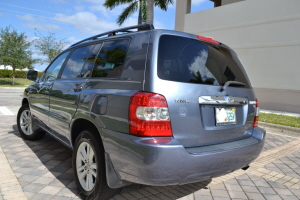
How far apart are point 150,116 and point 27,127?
12.2 ft

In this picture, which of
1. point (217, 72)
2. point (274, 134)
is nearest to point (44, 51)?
point (274, 134)

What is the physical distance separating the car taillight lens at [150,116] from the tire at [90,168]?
546mm

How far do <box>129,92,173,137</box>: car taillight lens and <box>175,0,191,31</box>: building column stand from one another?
→ 14.5 meters

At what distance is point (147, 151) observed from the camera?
200cm

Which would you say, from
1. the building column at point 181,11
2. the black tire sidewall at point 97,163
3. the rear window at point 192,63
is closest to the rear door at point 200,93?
the rear window at point 192,63

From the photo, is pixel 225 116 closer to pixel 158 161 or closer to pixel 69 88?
pixel 158 161

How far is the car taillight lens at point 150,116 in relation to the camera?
6.82ft

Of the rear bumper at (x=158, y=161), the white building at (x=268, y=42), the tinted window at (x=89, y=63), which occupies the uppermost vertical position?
the white building at (x=268, y=42)

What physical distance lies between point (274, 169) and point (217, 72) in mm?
2324

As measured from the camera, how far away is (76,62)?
342 cm

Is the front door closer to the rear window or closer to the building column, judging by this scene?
the rear window

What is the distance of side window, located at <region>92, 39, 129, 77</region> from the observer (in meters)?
2.54

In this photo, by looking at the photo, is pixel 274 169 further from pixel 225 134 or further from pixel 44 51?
pixel 44 51

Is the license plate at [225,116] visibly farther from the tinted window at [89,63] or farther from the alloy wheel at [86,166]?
the tinted window at [89,63]
